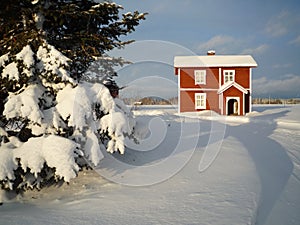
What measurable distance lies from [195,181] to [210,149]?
3.52 meters

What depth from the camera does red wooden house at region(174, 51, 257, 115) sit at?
29750mm

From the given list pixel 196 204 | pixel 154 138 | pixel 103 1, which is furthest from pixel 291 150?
pixel 103 1

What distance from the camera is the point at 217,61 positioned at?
3162 centimetres

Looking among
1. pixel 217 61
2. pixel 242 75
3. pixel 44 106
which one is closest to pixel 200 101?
pixel 217 61

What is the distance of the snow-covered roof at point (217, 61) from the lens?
3041 centimetres

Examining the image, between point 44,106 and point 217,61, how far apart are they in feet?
93.2

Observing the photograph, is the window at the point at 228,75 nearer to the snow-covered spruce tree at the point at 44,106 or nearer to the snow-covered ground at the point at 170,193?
the snow-covered ground at the point at 170,193

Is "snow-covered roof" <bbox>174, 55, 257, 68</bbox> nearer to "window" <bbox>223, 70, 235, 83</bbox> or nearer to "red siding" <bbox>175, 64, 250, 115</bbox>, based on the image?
"red siding" <bbox>175, 64, 250, 115</bbox>

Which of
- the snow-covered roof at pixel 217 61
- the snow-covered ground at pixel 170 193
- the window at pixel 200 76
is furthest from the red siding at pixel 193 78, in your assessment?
the snow-covered ground at pixel 170 193

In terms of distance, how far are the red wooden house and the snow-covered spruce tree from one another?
25.0 m

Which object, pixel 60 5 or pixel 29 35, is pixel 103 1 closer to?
pixel 60 5

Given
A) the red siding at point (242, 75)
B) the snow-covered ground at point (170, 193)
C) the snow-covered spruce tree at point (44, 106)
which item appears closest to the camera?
the snow-covered ground at point (170, 193)

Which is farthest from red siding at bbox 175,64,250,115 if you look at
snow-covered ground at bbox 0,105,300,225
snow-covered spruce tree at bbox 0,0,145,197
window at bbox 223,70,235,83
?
snow-covered spruce tree at bbox 0,0,145,197

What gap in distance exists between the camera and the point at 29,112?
511cm
